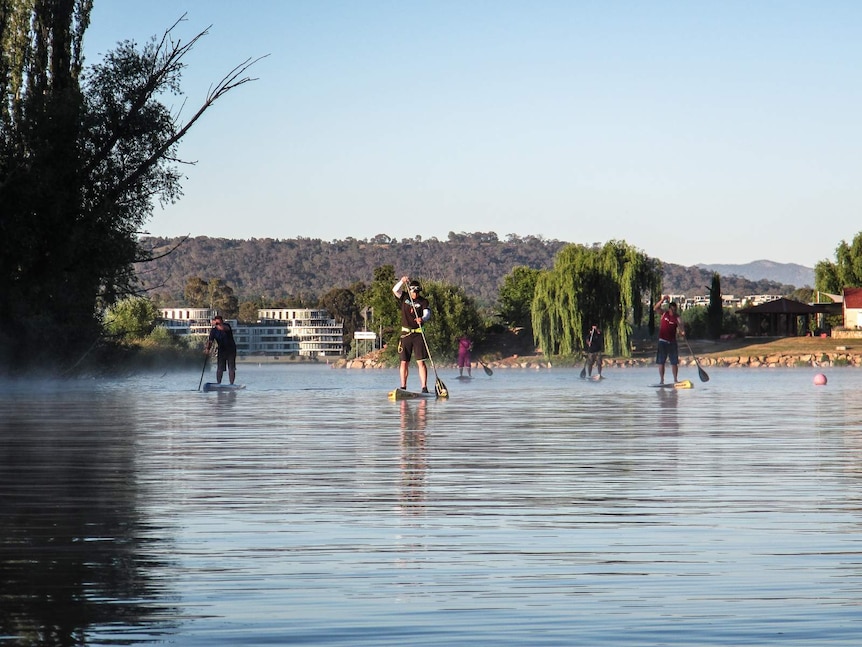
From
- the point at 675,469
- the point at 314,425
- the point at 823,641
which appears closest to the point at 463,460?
the point at 675,469

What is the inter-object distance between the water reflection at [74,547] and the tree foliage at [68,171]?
→ 19.7m

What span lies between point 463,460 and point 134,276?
24573 mm

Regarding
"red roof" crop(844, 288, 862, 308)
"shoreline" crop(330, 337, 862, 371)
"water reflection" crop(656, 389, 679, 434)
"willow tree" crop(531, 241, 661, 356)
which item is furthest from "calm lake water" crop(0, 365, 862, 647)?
"red roof" crop(844, 288, 862, 308)

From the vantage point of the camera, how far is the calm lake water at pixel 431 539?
14.4ft

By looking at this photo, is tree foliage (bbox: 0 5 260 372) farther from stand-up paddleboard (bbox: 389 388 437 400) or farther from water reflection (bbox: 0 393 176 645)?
water reflection (bbox: 0 393 176 645)

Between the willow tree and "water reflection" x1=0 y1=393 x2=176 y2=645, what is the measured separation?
220 ft

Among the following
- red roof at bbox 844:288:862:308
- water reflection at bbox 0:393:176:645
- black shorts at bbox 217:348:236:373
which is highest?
red roof at bbox 844:288:862:308

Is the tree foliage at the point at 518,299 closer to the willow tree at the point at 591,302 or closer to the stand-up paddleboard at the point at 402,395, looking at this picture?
the willow tree at the point at 591,302

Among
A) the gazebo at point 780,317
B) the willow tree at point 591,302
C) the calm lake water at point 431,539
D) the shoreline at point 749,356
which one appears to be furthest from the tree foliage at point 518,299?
the calm lake water at point 431,539

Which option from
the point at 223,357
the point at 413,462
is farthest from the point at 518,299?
the point at 413,462

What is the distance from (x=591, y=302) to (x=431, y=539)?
2877 inches

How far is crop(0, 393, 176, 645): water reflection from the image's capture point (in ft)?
14.6

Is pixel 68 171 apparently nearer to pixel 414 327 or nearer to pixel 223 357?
pixel 223 357

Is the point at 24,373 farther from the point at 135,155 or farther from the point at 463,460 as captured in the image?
the point at 463,460
